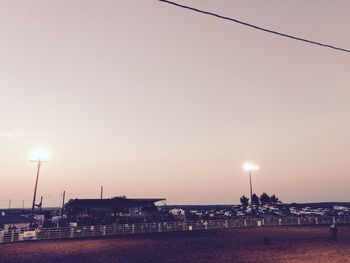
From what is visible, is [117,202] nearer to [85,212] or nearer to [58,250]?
[85,212]

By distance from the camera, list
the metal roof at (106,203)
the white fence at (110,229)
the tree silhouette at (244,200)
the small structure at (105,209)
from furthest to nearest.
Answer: the tree silhouette at (244,200), the small structure at (105,209), the metal roof at (106,203), the white fence at (110,229)

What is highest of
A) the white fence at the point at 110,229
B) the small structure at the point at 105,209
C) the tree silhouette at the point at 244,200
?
the tree silhouette at the point at 244,200

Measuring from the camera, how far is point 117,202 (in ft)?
144

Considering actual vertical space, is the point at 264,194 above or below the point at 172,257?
above

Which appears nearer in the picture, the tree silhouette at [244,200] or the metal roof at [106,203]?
the metal roof at [106,203]

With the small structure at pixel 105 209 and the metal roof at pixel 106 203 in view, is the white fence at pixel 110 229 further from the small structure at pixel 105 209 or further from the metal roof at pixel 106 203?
the small structure at pixel 105 209

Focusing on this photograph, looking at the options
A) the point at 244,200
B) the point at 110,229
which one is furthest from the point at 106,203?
the point at 244,200

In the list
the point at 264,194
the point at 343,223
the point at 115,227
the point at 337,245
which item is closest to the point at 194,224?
the point at 115,227

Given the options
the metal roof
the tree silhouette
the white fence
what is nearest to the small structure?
the metal roof

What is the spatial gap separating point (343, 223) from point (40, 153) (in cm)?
4353

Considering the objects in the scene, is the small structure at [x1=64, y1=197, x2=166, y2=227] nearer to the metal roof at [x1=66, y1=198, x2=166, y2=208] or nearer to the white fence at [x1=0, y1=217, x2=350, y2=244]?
the metal roof at [x1=66, y1=198, x2=166, y2=208]

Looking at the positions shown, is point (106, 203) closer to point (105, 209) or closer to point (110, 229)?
point (105, 209)

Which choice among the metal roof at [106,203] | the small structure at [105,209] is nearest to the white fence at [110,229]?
the metal roof at [106,203]

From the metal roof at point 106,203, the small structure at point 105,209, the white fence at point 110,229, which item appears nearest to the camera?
the white fence at point 110,229
